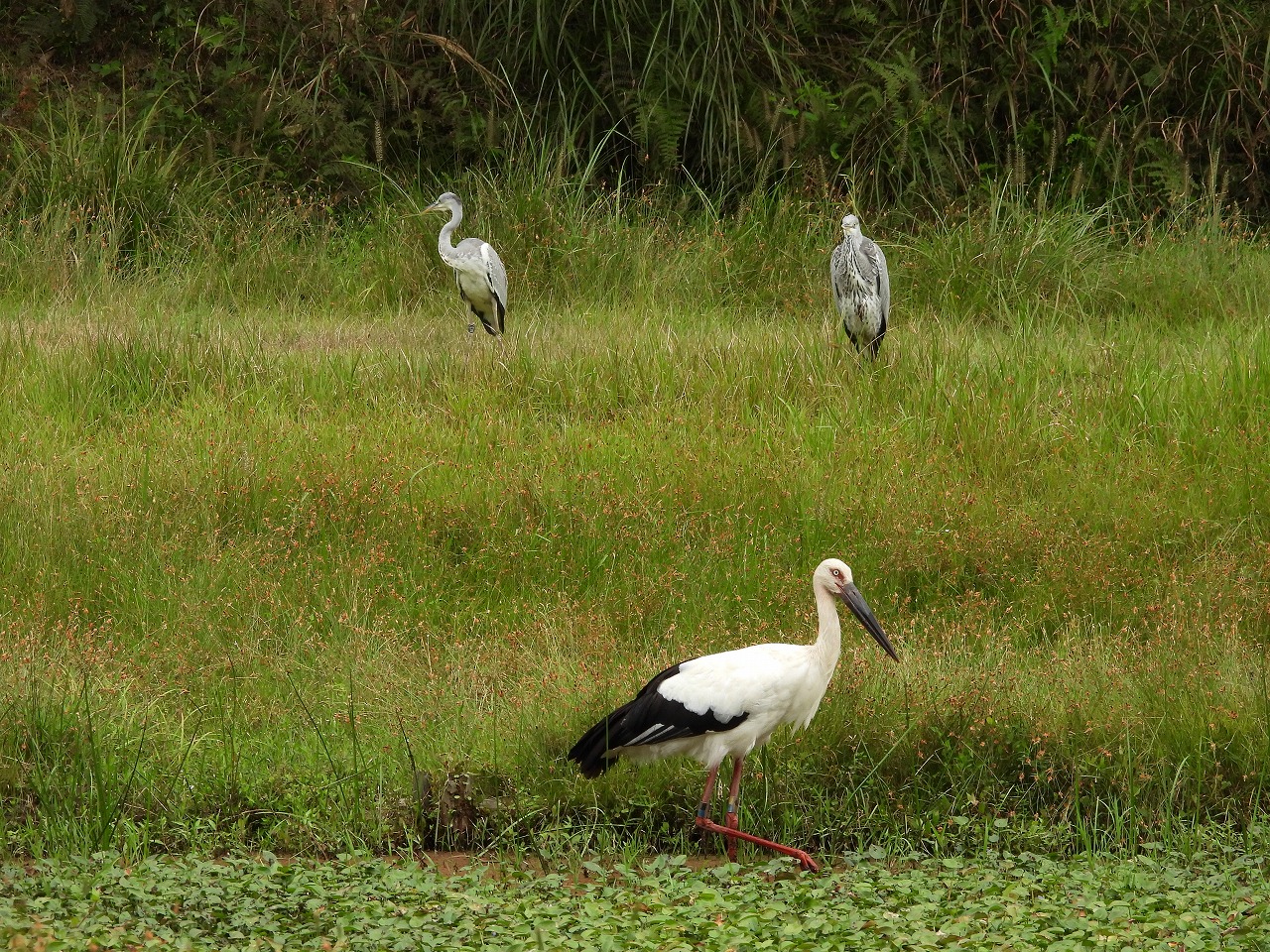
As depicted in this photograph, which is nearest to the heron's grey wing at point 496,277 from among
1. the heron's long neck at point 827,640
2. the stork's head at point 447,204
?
the stork's head at point 447,204

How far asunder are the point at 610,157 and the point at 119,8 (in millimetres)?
4551

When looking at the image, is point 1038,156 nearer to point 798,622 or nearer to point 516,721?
point 798,622

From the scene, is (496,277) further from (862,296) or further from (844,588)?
(844,588)

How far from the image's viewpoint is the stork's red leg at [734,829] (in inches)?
189

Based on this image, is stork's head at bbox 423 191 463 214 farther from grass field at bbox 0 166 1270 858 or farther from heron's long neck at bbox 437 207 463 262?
grass field at bbox 0 166 1270 858

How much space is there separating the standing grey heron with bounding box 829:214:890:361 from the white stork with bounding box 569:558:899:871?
392cm

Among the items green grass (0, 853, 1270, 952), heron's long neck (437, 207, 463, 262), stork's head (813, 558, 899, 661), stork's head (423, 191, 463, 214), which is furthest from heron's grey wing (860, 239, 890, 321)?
green grass (0, 853, 1270, 952)

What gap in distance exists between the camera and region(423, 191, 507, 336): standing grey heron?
9.65 metres

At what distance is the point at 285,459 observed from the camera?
739 cm

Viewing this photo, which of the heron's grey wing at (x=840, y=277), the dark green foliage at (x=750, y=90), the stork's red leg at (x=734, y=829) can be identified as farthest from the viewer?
the dark green foliage at (x=750, y=90)

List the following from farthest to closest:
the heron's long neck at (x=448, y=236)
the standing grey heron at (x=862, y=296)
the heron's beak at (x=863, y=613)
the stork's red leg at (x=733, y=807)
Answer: the heron's long neck at (x=448, y=236) < the standing grey heron at (x=862, y=296) < the heron's beak at (x=863, y=613) < the stork's red leg at (x=733, y=807)

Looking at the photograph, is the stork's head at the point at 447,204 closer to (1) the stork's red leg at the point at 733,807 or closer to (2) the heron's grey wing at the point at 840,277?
(2) the heron's grey wing at the point at 840,277

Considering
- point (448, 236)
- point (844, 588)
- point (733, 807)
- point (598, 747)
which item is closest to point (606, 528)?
point (844, 588)

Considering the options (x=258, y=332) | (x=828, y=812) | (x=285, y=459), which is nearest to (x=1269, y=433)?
(x=828, y=812)
